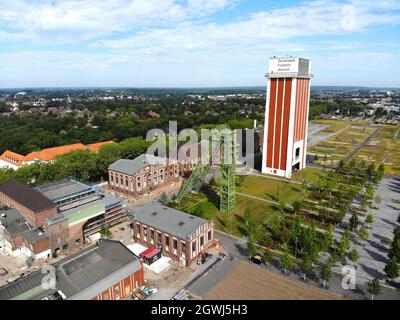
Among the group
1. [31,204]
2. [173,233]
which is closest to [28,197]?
[31,204]

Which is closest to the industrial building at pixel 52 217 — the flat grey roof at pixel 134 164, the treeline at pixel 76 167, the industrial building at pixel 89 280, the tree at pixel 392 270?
the industrial building at pixel 89 280

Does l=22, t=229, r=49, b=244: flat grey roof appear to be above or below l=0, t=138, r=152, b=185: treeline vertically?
below

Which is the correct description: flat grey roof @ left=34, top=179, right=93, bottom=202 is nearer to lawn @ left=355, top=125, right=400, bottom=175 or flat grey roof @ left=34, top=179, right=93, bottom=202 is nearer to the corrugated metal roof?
the corrugated metal roof

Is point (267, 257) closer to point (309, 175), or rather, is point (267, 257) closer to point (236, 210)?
point (236, 210)

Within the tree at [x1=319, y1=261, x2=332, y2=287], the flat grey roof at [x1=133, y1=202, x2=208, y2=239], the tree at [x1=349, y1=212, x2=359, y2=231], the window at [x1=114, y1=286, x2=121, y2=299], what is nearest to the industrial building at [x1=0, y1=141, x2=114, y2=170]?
the flat grey roof at [x1=133, y1=202, x2=208, y2=239]
